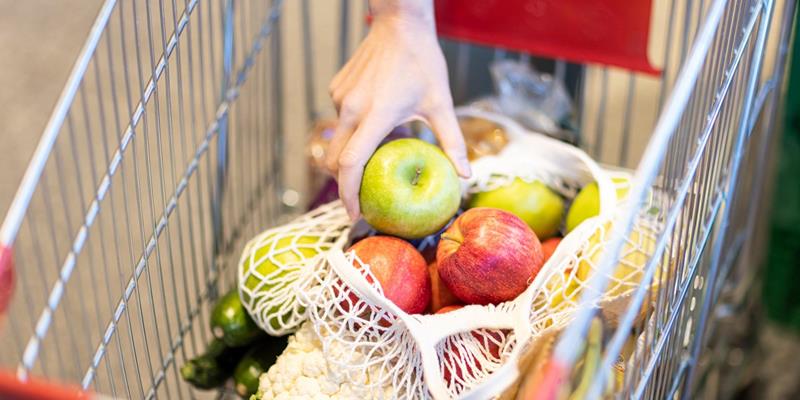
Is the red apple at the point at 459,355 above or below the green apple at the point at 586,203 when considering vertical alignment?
below

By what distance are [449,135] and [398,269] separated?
0.15 meters

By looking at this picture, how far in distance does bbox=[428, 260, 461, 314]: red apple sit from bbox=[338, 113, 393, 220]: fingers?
9cm

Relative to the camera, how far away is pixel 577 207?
31.5 inches

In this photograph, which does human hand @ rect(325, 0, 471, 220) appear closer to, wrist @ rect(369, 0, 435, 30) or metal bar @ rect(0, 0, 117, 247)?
wrist @ rect(369, 0, 435, 30)

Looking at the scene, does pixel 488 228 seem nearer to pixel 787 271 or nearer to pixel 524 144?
pixel 524 144

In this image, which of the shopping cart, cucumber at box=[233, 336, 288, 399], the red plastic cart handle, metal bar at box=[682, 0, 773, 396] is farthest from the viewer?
cucumber at box=[233, 336, 288, 399]

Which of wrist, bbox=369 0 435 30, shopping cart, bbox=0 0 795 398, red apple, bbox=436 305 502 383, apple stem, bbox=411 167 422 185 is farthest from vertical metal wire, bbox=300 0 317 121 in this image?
red apple, bbox=436 305 502 383

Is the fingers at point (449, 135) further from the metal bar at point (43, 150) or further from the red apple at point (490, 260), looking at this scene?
the metal bar at point (43, 150)

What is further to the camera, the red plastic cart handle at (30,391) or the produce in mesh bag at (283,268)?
the produce in mesh bag at (283,268)

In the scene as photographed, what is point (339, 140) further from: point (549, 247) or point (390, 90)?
point (549, 247)

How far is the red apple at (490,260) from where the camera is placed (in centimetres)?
69

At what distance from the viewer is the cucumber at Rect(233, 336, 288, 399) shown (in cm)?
80

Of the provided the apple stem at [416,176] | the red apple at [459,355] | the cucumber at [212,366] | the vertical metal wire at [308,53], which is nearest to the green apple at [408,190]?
the apple stem at [416,176]

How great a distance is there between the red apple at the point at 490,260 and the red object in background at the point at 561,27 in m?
0.36
